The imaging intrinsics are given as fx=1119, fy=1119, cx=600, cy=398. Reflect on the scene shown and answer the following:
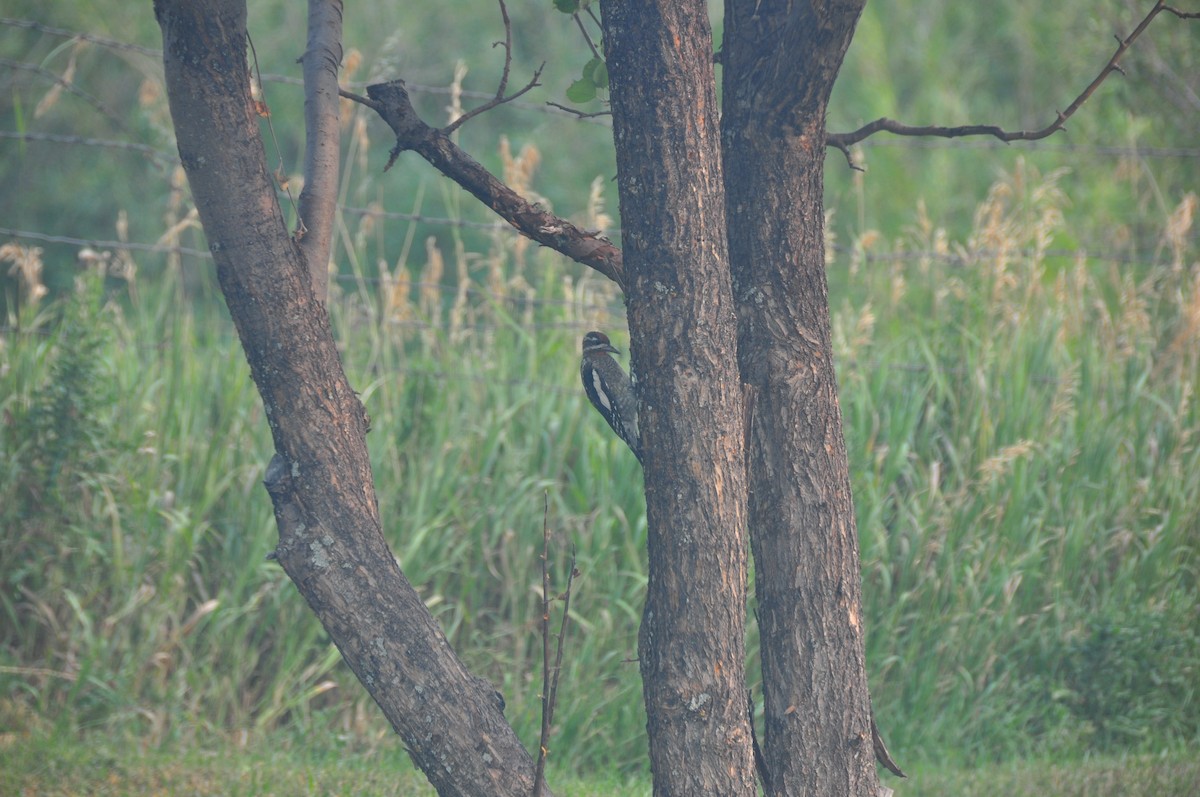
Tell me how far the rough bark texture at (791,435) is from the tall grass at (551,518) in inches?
79.6

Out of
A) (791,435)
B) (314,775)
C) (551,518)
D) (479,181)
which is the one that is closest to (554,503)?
(551,518)

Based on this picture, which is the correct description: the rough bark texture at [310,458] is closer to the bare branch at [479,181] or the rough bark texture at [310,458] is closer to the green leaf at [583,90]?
the bare branch at [479,181]

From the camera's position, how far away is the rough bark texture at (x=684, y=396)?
218cm

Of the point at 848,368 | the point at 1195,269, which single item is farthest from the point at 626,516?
the point at 1195,269

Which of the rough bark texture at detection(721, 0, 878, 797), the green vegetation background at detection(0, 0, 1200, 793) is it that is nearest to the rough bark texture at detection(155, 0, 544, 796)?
the rough bark texture at detection(721, 0, 878, 797)

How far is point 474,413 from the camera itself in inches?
203

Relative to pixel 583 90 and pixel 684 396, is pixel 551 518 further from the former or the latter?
pixel 684 396

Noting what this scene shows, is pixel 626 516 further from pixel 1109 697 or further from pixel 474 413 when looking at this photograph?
pixel 1109 697

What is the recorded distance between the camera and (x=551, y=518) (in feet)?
16.0

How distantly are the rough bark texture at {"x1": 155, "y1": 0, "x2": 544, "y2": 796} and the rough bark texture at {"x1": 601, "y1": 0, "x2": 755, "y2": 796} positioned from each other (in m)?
0.36

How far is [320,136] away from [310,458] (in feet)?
2.29

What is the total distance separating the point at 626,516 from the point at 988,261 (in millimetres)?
2261

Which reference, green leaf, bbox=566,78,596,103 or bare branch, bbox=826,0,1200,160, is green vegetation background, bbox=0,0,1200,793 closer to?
green leaf, bbox=566,78,596,103

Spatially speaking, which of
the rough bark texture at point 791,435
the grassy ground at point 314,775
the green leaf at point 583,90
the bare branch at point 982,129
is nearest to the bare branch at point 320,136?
the green leaf at point 583,90
